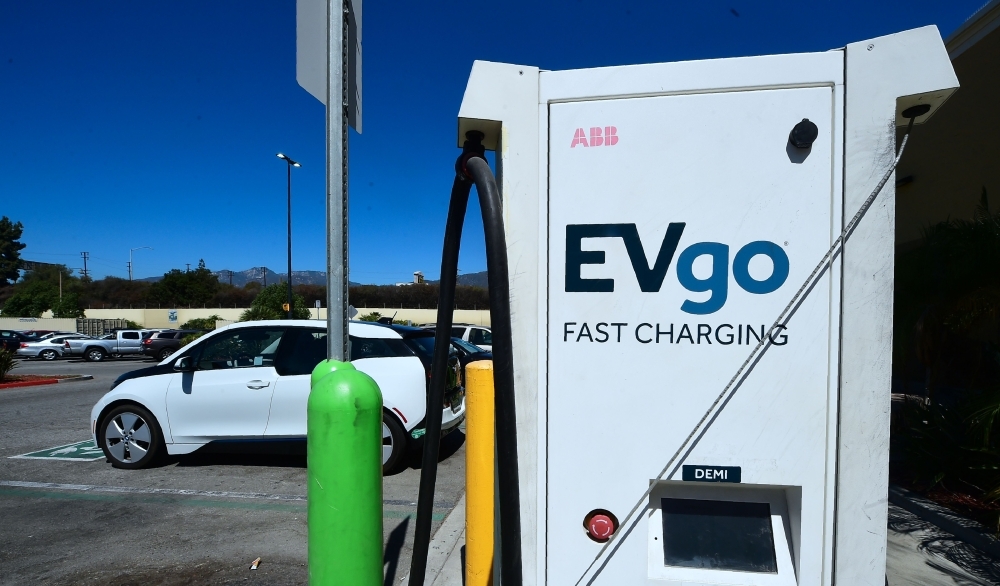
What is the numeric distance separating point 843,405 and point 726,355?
352 millimetres

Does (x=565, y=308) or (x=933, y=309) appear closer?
(x=565, y=308)

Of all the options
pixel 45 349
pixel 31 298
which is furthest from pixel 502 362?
pixel 31 298

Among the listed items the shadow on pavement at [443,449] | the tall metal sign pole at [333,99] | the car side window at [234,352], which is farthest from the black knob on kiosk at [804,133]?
the car side window at [234,352]

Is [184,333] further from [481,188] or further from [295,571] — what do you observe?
[481,188]

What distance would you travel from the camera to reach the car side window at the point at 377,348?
6.48 metres

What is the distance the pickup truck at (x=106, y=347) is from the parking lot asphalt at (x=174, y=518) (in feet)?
77.7

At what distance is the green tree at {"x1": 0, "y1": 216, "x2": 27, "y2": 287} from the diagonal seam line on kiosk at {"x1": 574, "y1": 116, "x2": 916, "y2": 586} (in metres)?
81.5

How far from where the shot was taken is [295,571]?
383 cm

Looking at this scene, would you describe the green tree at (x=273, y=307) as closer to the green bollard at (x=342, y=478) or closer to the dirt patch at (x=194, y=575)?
the dirt patch at (x=194, y=575)

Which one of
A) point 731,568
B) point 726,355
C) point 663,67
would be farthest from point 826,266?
point 731,568

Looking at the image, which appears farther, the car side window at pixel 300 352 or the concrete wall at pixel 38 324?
the concrete wall at pixel 38 324

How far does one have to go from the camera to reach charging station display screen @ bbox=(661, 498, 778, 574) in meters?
1.69

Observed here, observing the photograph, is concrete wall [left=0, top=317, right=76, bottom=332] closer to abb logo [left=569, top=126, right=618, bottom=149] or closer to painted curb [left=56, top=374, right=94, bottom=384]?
painted curb [left=56, top=374, right=94, bottom=384]

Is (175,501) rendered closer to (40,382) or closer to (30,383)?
(30,383)
